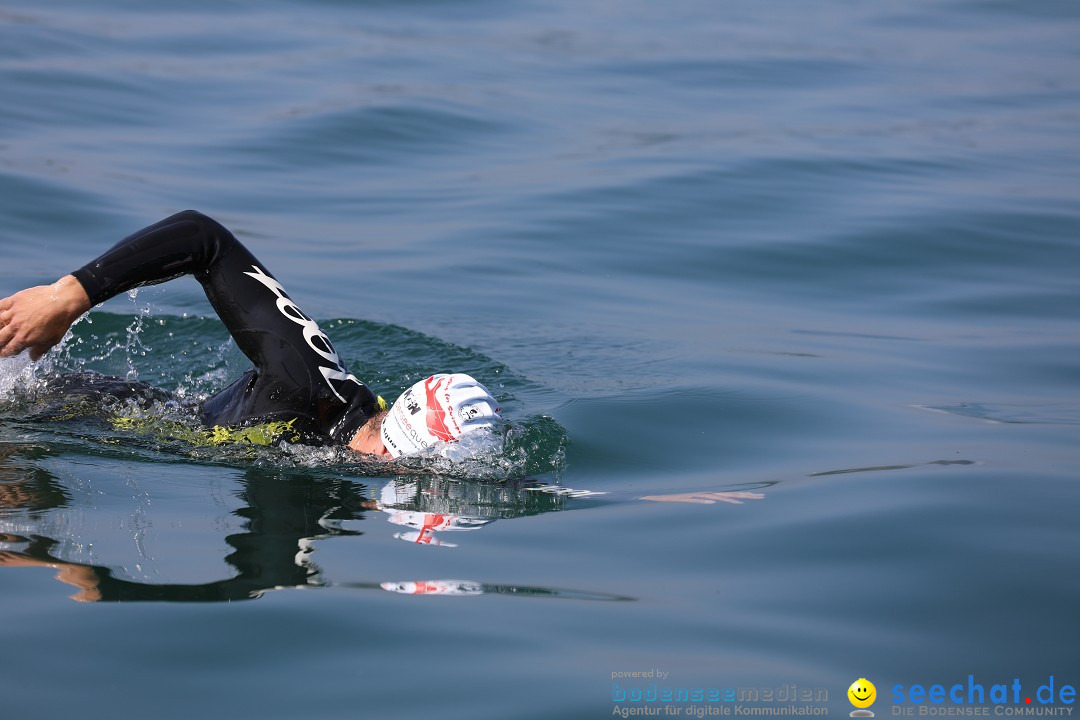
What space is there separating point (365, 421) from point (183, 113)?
33.8ft

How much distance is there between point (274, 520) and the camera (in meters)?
5.16

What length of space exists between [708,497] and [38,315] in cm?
294

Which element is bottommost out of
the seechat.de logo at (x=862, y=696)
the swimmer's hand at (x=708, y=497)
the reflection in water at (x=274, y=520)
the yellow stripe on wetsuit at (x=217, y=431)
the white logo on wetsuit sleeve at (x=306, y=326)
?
the seechat.de logo at (x=862, y=696)

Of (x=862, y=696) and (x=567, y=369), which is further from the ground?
(x=567, y=369)

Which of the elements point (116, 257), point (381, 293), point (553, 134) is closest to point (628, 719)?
point (116, 257)

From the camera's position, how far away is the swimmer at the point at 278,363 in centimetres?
541

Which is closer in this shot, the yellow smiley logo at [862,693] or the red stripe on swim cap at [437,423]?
the yellow smiley logo at [862,693]

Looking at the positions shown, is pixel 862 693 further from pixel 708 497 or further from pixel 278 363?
pixel 278 363

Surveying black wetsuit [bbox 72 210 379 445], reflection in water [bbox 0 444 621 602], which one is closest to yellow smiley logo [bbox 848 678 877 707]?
reflection in water [bbox 0 444 621 602]

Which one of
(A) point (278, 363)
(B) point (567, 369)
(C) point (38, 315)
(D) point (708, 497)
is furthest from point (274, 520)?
(B) point (567, 369)

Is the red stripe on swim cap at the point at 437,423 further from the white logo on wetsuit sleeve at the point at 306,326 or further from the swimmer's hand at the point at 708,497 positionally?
the swimmer's hand at the point at 708,497

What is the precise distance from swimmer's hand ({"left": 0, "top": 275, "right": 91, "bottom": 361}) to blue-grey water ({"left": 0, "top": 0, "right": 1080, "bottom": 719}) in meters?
0.64

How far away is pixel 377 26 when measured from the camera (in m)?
20.6

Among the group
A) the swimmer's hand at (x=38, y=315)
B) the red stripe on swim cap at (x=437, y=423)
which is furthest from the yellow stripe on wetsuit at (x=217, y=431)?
the swimmer's hand at (x=38, y=315)
